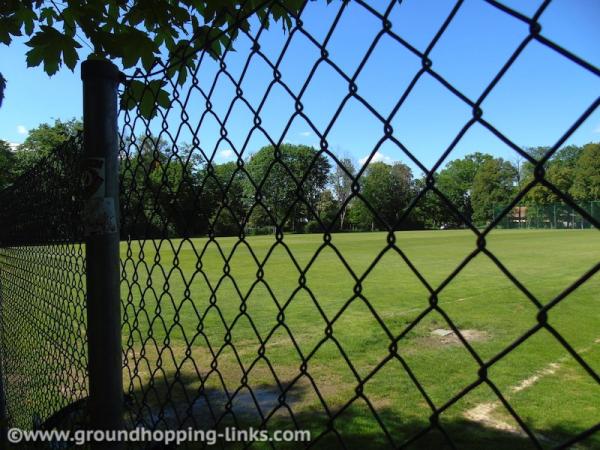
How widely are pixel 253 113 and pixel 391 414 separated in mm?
3473

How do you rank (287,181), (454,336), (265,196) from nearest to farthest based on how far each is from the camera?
(265,196) < (287,181) < (454,336)

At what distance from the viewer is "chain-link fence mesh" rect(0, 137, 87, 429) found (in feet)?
10.5

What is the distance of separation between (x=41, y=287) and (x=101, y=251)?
9.42 feet

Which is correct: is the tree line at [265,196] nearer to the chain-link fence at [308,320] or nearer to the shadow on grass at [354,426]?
the chain-link fence at [308,320]

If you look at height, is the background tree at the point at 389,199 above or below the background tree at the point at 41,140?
below

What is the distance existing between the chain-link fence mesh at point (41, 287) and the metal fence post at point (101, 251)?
89 cm

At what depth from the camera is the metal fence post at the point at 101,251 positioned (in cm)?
196

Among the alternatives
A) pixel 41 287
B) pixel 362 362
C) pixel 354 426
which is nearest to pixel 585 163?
pixel 362 362

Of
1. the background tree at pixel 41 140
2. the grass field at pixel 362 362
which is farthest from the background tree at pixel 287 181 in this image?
the background tree at pixel 41 140

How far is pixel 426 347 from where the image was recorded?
605 cm

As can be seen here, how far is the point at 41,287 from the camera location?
169 inches

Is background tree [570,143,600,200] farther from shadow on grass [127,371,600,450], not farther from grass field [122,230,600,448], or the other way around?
shadow on grass [127,371,600,450]

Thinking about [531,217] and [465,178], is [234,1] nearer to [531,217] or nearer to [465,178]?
[531,217]

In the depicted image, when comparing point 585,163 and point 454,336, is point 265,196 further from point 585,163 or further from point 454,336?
point 454,336
